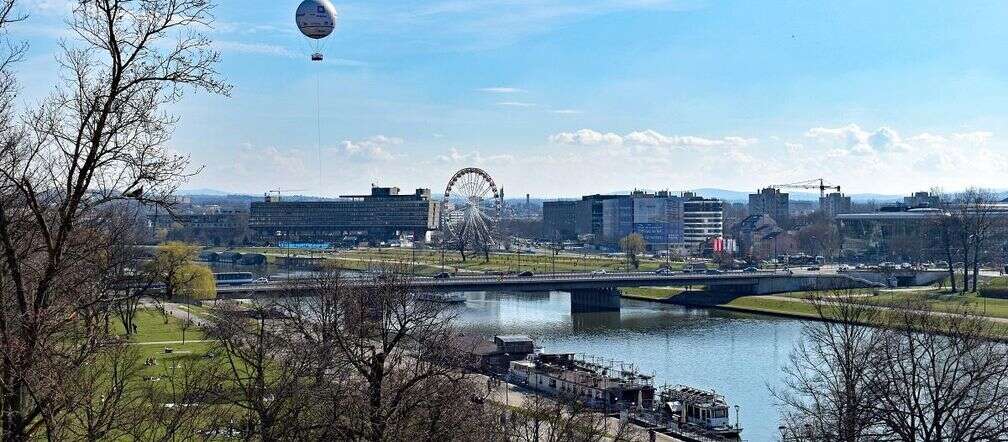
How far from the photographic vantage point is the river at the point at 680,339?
36.9 meters

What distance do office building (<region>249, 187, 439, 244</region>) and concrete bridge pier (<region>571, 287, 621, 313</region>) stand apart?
9447 centimetres

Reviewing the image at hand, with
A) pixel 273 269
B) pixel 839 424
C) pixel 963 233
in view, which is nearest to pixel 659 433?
pixel 839 424

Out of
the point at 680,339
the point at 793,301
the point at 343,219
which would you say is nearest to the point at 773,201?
the point at 343,219

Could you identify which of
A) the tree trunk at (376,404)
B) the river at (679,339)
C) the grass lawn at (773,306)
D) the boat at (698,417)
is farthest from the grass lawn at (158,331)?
the grass lawn at (773,306)

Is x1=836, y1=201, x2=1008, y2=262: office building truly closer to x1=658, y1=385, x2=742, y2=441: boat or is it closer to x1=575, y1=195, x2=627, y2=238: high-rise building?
x1=575, y1=195, x2=627, y2=238: high-rise building

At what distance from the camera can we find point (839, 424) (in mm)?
18906

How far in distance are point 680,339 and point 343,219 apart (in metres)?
118

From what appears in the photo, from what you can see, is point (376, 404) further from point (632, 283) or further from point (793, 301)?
point (793, 301)

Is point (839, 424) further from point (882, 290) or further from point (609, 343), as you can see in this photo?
point (882, 290)

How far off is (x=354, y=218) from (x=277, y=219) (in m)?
11.6

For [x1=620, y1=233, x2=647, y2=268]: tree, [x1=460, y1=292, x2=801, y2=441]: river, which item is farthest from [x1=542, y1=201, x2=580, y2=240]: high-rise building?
[x1=460, y1=292, x2=801, y2=441]: river

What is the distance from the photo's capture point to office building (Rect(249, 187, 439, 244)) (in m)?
162

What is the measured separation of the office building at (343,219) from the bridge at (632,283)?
91.2 metres

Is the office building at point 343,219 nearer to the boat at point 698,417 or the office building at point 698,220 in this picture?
the office building at point 698,220
